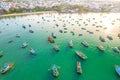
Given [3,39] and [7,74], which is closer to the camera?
[7,74]

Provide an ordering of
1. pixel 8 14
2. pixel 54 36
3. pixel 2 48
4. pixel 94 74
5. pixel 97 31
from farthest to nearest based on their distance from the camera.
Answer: pixel 8 14 < pixel 97 31 < pixel 54 36 < pixel 2 48 < pixel 94 74

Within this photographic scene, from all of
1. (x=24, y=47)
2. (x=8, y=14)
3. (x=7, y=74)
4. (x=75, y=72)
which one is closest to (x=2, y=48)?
(x=24, y=47)

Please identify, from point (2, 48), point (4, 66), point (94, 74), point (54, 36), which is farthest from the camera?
point (54, 36)

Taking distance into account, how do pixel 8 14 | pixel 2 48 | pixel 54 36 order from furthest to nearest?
pixel 8 14 → pixel 54 36 → pixel 2 48

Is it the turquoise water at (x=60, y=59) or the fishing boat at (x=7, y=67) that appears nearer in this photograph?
the turquoise water at (x=60, y=59)

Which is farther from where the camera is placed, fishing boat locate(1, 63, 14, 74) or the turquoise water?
fishing boat locate(1, 63, 14, 74)

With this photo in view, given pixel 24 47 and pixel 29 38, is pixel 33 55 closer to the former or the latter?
pixel 24 47

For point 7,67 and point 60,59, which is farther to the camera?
point 60,59

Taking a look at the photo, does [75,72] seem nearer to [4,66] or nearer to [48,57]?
[48,57]

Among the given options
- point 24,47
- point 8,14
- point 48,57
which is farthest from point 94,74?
point 8,14

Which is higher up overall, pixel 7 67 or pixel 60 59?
pixel 7 67
